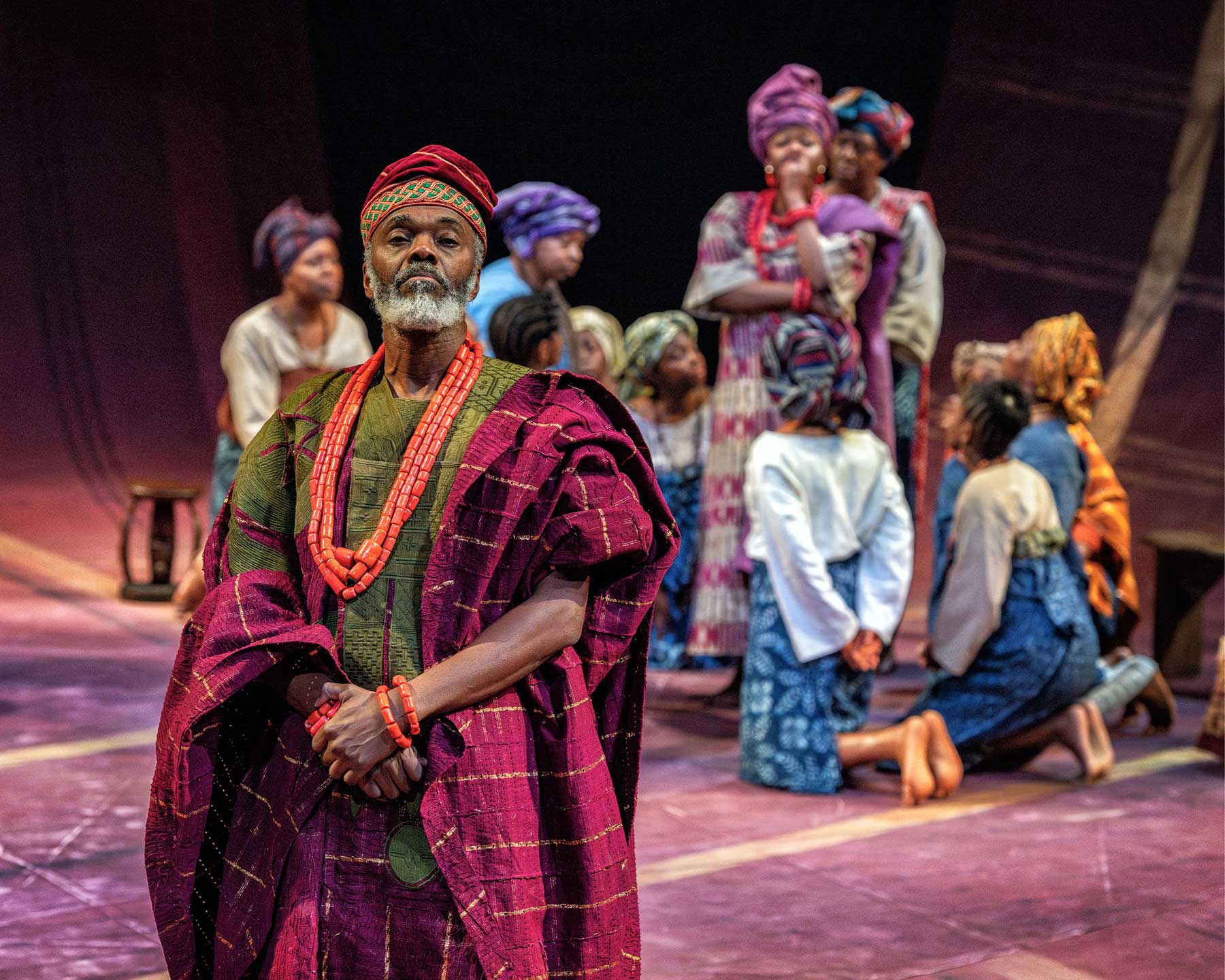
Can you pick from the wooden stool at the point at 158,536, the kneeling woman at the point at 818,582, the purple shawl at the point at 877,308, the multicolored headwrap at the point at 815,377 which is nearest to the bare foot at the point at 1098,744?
the kneeling woman at the point at 818,582

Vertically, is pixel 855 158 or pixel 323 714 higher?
pixel 855 158

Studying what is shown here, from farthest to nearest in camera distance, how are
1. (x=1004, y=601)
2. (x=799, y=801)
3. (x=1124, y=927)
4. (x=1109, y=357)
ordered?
(x=1109, y=357), (x=1004, y=601), (x=799, y=801), (x=1124, y=927)

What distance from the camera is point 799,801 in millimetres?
4582

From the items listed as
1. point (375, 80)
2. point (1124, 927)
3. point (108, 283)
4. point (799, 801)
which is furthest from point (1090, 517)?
point (108, 283)

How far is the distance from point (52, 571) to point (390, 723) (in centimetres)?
645

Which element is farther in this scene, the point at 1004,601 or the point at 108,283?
the point at 108,283

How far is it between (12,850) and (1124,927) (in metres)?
2.68

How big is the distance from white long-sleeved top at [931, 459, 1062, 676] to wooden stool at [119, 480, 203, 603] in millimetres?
3759

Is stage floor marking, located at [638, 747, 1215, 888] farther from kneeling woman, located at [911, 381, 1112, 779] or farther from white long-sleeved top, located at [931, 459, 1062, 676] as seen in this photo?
white long-sleeved top, located at [931, 459, 1062, 676]

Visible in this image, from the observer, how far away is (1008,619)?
16.2ft

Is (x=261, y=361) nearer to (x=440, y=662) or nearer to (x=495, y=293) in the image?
(x=495, y=293)

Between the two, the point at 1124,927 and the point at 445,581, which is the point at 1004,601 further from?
the point at 445,581

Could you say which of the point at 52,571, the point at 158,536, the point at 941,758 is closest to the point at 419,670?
the point at 941,758

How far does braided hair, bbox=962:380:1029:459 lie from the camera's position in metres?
4.96
